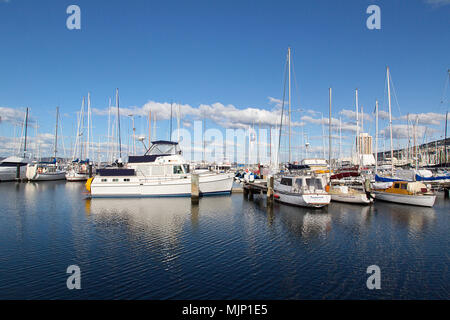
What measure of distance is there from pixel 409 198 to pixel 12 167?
8244 centimetres

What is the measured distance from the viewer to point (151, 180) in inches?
1383

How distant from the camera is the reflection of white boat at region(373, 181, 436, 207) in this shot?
28.5 meters

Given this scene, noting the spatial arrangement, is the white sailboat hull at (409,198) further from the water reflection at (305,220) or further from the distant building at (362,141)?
the distant building at (362,141)

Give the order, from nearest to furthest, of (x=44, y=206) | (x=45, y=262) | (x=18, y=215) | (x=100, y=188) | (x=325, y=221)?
(x=45, y=262) < (x=325, y=221) < (x=18, y=215) < (x=44, y=206) < (x=100, y=188)

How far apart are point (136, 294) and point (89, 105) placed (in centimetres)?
6180

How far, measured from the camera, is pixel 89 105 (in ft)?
205

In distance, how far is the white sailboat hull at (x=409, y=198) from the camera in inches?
1118

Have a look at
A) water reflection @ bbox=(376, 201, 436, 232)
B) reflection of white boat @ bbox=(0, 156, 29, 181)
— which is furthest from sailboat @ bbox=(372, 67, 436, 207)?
reflection of white boat @ bbox=(0, 156, 29, 181)

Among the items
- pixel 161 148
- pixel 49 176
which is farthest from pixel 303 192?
pixel 49 176

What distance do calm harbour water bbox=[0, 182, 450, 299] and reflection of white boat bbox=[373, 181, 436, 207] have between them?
356 centimetres

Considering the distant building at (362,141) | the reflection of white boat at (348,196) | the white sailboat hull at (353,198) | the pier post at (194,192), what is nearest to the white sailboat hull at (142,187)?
the pier post at (194,192)

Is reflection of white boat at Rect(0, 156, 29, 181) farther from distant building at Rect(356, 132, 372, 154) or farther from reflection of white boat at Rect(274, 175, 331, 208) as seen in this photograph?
distant building at Rect(356, 132, 372, 154)
